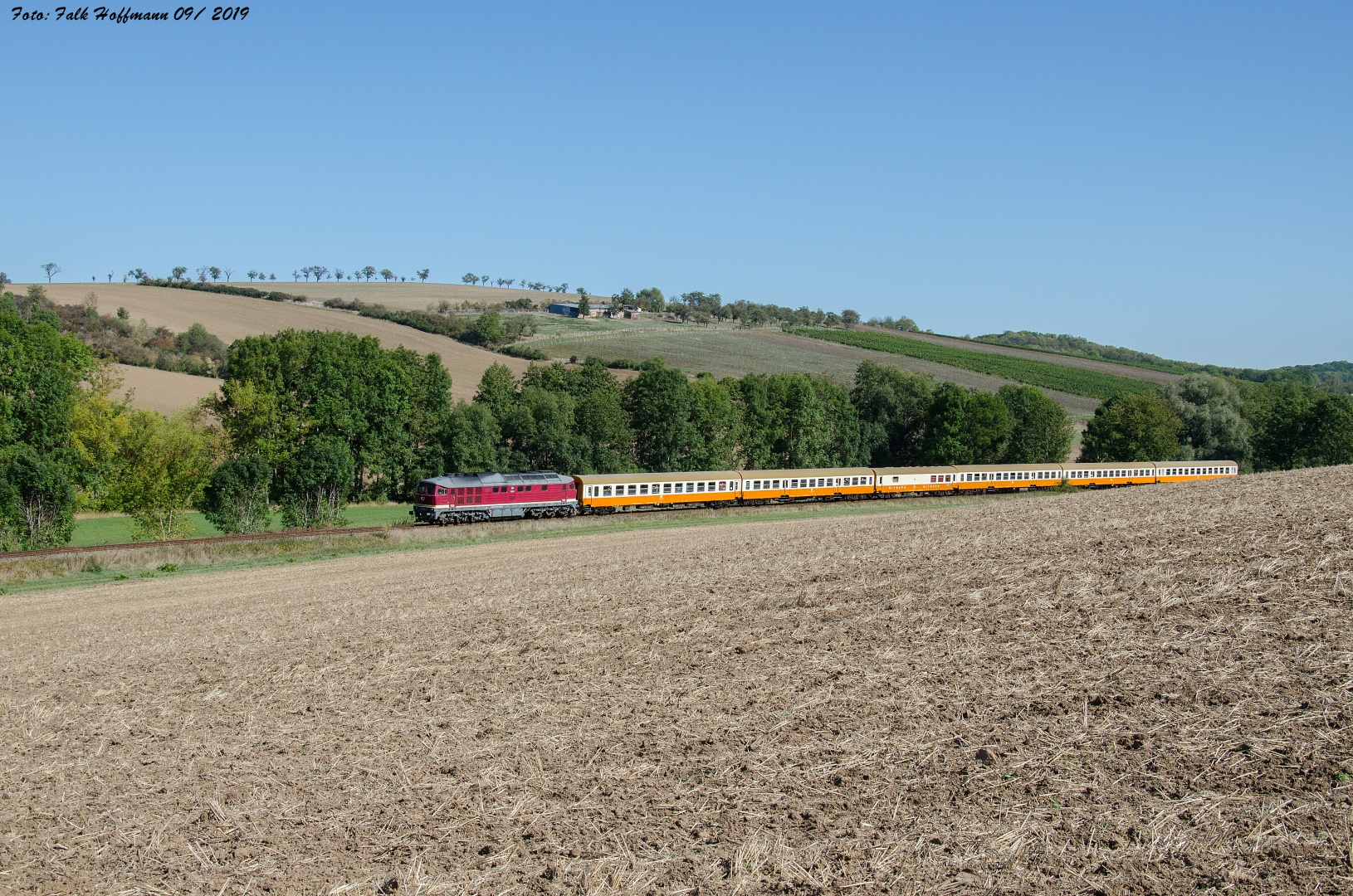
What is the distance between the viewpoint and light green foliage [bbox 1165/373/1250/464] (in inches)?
3273

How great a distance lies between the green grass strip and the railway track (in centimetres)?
→ 9747

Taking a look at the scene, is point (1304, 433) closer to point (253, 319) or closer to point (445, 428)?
point (445, 428)

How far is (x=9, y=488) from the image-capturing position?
40.5m

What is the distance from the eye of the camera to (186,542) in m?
36.2

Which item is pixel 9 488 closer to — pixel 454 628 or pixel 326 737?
pixel 454 628

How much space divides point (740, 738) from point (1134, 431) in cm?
7848

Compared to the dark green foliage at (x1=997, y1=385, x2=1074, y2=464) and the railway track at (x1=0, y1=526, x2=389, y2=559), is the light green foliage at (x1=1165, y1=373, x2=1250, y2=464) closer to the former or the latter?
the dark green foliage at (x1=997, y1=385, x2=1074, y2=464)

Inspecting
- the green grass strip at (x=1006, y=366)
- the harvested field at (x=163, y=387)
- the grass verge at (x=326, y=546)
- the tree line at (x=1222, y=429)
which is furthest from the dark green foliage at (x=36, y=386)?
the green grass strip at (x=1006, y=366)

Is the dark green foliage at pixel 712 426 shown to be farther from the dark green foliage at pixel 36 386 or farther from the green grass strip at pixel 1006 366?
the green grass strip at pixel 1006 366

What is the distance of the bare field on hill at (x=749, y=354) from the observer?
115188 millimetres

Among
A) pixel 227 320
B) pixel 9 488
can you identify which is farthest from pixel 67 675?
pixel 227 320

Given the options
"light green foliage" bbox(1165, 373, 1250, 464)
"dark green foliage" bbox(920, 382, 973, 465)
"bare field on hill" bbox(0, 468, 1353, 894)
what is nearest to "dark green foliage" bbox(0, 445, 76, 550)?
"bare field on hill" bbox(0, 468, 1353, 894)

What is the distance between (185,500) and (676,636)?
38376mm

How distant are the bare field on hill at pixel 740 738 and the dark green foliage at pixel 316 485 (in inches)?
1148
